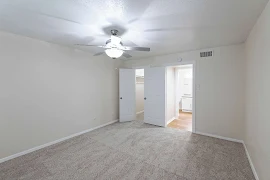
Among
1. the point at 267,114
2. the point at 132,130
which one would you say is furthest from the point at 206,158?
the point at 132,130

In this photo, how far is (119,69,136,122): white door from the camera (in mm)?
4648

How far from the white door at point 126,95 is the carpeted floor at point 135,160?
1438 millimetres

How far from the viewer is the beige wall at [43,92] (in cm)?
234

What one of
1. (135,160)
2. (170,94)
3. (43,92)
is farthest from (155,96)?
(43,92)

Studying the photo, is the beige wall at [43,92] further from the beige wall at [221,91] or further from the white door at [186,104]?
the white door at [186,104]

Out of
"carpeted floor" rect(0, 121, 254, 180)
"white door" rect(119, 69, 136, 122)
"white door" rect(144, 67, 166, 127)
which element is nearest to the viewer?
"carpeted floor" rect(0, 121, 254, 180)

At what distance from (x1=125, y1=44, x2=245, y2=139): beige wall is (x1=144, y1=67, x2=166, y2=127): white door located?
37.9 inches

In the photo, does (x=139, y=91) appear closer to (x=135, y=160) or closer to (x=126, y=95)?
(x=126, y=95)

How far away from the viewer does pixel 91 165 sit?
2.18 m

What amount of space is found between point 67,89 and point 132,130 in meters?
2.23

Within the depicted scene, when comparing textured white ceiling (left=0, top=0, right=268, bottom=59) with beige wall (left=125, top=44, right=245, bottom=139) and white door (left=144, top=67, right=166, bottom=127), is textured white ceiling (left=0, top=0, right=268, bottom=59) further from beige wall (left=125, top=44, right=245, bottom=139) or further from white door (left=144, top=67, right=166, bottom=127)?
white door (left=144, top=67, right=166, bottom=127)

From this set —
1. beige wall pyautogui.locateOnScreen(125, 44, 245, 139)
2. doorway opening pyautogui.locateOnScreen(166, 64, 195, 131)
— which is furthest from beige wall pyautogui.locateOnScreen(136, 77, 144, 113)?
beige wall pyautogui.locateOnScreen(125, 44, 245, 139)

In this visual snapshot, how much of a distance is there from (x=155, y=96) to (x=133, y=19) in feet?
9.54

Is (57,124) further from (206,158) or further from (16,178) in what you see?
(206,158)
